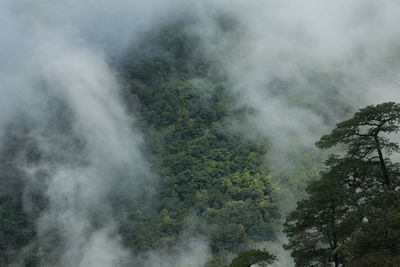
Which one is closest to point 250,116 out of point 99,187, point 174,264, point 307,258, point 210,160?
point 210,160

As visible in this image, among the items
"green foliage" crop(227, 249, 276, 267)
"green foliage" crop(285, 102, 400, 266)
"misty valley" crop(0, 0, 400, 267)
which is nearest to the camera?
"green foliage" crop(285, 102, 400, 266)

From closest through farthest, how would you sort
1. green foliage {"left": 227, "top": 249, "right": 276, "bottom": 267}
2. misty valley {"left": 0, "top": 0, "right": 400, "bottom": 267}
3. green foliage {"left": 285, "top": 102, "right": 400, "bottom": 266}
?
1. green foliage {"left": 285, "top": 102, "right": 400, "bottom": 266}
2. green foliage {"left": 227, "top": 249, "right": 276, "bottom": 267}
3. misty valley {"left": 0, "top": 0, "right": 400, "bottom": 267}

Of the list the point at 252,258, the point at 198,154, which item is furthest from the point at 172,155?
the point at 252,258

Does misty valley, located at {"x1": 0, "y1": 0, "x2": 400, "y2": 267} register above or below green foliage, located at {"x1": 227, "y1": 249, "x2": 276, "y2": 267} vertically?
above

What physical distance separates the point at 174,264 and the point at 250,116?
213ft

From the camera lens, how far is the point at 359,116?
20.3 metres

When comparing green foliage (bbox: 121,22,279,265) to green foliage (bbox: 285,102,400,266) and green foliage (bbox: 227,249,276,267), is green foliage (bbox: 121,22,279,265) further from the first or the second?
green foliage (bbox: 285,102,400,266)

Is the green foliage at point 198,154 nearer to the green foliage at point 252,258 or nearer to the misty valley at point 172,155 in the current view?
Answer: the misty valley at point 172,155

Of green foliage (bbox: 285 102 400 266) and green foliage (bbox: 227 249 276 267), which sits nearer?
green foliage (bbox: 285 102 400 266)

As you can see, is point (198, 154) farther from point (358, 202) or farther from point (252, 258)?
point (358, 202)

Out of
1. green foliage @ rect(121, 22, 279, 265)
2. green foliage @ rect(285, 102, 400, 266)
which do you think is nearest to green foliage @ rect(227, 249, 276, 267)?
green foliage @ rect(285, 102, 400, 266)

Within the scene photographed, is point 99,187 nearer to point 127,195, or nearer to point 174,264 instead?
point 127,195

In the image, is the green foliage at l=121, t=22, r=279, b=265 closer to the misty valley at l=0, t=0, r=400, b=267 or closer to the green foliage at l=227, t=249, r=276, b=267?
the misty valley at l=0, t=0, r=400, b=267

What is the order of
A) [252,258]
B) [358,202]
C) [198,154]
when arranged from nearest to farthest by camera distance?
1. [358,202]
2. [252,258]
3. [198,154]
